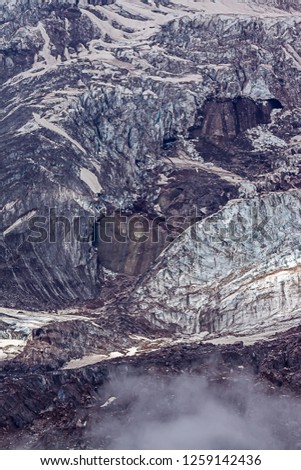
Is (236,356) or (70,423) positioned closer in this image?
(70,423)

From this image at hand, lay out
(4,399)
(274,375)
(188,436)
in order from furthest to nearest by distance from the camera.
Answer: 1. (274,375)
2. (4,399)
3. (188,436)

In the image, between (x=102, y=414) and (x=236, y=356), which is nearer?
(x=102, y=414)

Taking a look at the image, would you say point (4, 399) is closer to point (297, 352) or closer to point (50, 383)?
point (50, 383)

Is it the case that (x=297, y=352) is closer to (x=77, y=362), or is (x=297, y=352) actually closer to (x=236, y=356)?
(x=236, y=356)

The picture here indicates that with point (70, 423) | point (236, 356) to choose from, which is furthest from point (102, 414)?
point (236, 356)
